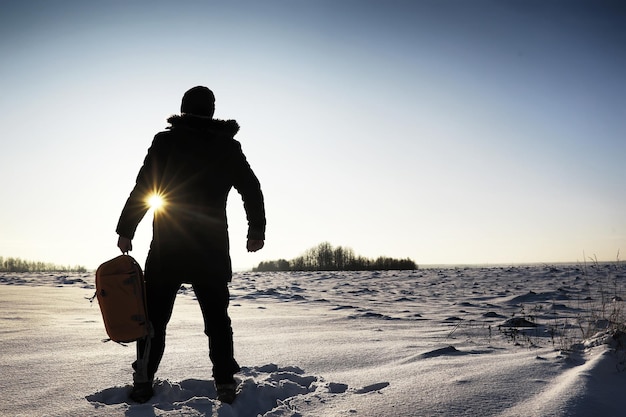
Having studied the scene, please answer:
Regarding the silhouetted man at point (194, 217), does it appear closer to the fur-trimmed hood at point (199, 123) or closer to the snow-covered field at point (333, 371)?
the fur-trimmed hood at point (199, 123)

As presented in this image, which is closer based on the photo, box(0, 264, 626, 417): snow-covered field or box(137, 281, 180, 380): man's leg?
box(0, 264, 626, 417): snow-covered field

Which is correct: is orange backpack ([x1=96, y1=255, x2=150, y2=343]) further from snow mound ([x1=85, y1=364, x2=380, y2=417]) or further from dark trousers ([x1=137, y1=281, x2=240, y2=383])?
snow mound ([x1=85, y1=364, x2=380, y2=417])

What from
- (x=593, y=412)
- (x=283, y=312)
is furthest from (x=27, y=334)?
(x=593, y=412)

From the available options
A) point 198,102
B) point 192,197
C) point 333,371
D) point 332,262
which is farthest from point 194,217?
point 332,262

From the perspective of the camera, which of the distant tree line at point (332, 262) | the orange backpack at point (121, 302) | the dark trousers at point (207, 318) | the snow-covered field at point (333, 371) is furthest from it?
the distant tree line at point (332, 262)

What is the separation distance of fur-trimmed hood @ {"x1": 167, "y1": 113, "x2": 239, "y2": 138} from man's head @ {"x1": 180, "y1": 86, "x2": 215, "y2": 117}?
0.22 ft

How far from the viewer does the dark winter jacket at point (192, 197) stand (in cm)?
211

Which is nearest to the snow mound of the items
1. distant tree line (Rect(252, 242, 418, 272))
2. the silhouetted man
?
the silhouetted man

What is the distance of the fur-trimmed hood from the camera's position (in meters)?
2.21

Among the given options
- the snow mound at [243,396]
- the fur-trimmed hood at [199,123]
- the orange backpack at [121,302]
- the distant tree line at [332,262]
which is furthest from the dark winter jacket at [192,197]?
the distant tree line at [332,262]

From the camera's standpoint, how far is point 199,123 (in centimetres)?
221

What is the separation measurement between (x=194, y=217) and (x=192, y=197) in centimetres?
11

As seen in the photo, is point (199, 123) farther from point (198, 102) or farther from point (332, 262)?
point (332, 262)

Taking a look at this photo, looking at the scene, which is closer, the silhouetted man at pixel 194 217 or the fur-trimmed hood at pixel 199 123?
the silhouetted man at pixel 194 217
